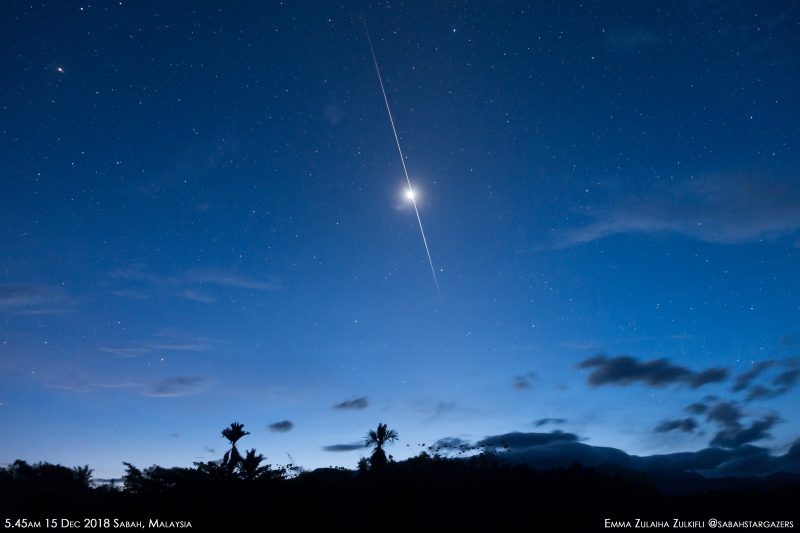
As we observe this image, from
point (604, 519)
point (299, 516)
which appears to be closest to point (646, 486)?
point (604, 519)

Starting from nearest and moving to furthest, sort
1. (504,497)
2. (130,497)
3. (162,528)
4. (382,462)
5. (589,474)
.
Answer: (162,528), (130,497), (504,497), (589,474), (382,462)

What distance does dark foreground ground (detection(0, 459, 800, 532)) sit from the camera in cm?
1834

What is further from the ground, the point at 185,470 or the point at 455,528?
the point at 185,470

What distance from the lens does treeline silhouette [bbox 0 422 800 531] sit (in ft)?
61.3

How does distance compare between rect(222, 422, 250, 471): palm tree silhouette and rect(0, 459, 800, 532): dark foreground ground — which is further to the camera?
rect(222, 422, 250, 471): palm tree silhouette

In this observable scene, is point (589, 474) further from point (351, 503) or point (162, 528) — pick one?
point (162, 528)

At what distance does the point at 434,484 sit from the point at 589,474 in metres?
9.16

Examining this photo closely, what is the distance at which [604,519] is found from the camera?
20.2 metres

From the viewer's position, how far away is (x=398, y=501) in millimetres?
20828

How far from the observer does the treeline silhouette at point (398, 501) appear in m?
18.7

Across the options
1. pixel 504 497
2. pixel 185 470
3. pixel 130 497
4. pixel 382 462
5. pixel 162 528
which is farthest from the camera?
pixel 382 462

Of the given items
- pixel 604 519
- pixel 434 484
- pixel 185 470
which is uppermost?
pixel 185 470

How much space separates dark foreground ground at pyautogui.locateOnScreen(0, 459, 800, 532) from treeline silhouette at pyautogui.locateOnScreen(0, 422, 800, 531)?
0.15 ft

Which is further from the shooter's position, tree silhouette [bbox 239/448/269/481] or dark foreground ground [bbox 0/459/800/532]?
tree silhouette [bbox 239/448/269/481]
